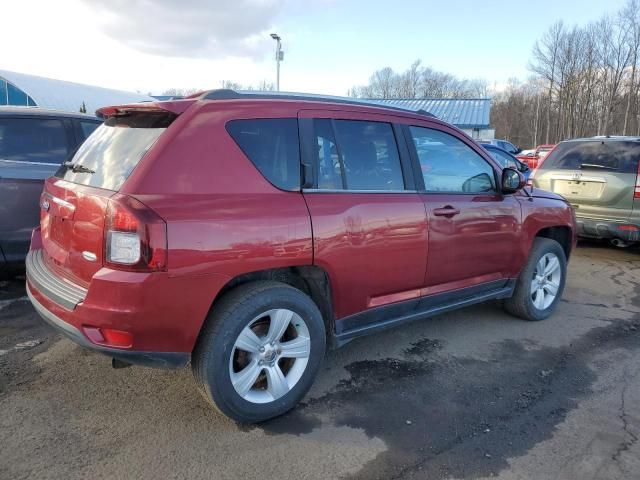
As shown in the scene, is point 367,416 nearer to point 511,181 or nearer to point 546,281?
point 511,181


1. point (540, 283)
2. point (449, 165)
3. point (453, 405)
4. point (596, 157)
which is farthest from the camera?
point (596, 157)

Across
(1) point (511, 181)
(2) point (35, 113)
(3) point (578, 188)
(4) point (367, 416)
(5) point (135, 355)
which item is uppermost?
(2) point (35, 113)

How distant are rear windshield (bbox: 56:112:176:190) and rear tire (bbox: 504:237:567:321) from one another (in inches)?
137

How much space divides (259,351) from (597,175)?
6351 mm

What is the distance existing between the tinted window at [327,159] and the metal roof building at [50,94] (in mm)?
23708

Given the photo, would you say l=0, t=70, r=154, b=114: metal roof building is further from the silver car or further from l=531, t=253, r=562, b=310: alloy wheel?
l=531, t=253, r=562, b=310: alloy wheel

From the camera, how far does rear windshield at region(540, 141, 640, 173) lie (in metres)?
7.01

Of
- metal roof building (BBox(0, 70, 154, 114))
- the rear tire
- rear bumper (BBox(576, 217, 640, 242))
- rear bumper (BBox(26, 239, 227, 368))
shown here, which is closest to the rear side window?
rear bumper (BBox(26, 239, 227, 368))

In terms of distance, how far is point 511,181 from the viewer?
166 inches

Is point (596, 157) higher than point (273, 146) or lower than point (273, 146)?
higher

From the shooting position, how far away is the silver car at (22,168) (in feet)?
15.1

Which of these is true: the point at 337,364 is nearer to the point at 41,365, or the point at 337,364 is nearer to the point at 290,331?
the point at 290,331

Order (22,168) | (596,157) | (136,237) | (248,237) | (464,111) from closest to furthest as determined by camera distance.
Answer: (136,237) < (248,237) < (22,168) < (596,157) < (464,111)

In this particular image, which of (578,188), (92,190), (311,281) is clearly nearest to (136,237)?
(92,190)
